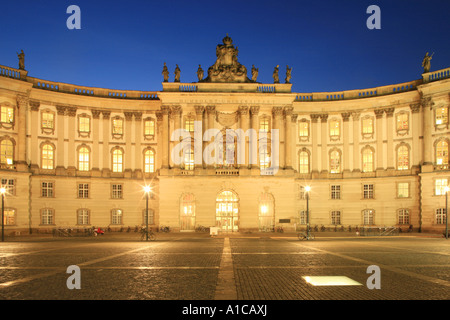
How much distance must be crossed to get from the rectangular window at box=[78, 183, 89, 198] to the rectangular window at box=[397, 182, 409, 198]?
4322 centimetres

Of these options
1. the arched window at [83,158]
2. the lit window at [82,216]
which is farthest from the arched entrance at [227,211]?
the arched window at [83,158]

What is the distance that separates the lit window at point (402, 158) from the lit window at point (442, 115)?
5570mm

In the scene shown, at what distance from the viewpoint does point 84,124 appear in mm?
57688

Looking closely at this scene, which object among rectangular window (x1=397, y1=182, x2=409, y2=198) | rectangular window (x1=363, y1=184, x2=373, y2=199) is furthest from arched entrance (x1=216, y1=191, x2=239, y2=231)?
rectangular window (x1=397, y1=182, x2=409, y2=198)

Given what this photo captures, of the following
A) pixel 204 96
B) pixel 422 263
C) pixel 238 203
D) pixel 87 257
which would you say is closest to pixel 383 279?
pixel 422 263

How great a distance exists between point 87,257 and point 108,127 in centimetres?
3672

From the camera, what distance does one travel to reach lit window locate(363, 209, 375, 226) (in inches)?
2285

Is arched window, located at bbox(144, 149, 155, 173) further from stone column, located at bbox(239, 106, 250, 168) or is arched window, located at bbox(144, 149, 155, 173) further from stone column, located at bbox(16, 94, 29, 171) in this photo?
stone column, located at bbox(16, 94, 29, 171)

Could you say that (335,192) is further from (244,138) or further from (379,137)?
(244,138)

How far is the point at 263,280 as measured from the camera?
53.3 feet

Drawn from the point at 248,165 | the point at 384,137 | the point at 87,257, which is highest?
the point at 384,137

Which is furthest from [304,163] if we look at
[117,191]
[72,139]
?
[72,139]

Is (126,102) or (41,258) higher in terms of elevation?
(126,102)
